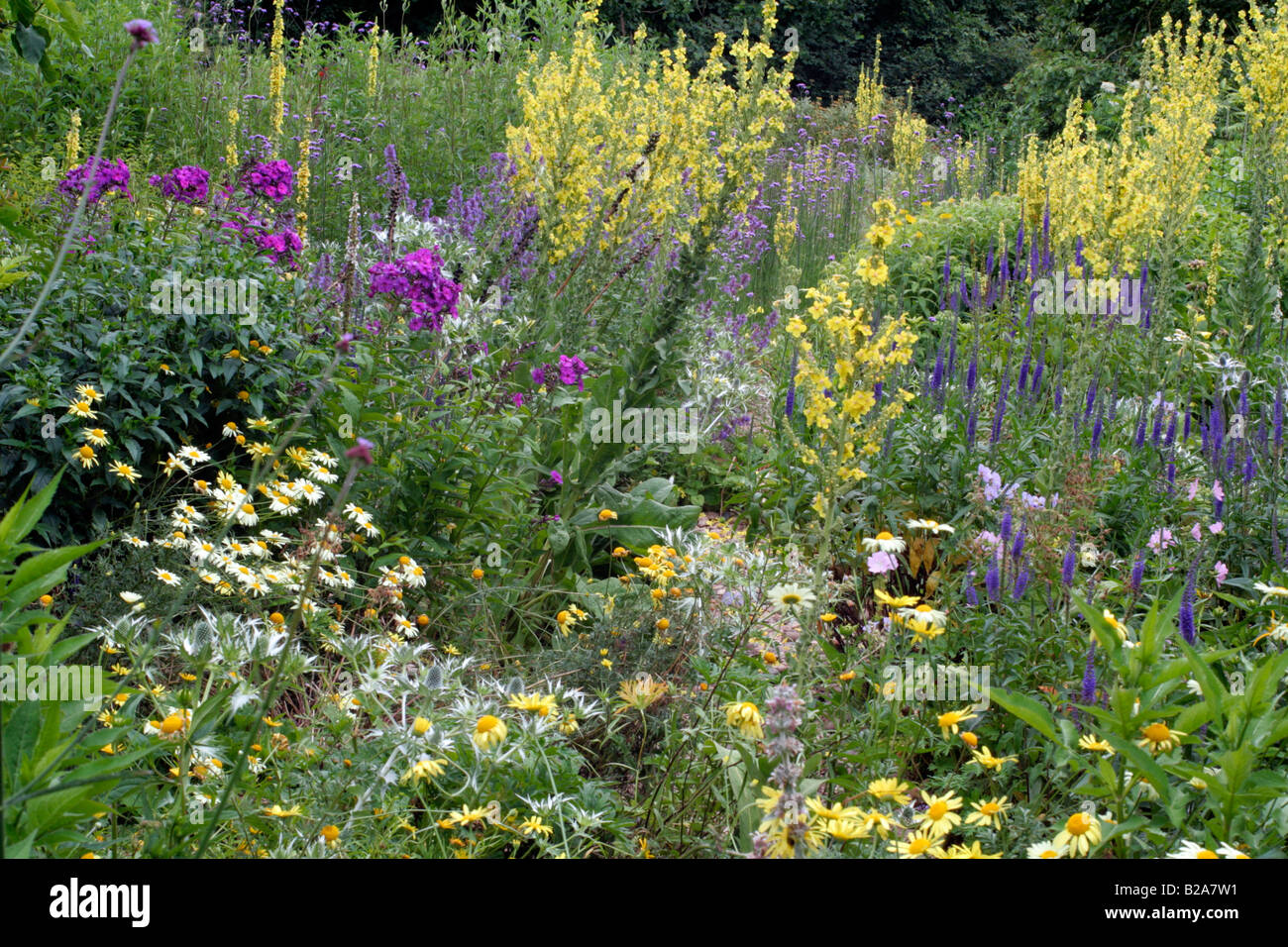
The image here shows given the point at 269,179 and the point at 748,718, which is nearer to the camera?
the point at 748,718

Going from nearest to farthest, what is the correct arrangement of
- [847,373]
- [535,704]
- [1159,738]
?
[1159,738] < [535,704] < [847,373]

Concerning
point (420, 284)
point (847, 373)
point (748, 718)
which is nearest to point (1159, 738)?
point (748, 718)

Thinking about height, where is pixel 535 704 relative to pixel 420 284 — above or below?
below

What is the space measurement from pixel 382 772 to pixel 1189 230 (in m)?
6.79

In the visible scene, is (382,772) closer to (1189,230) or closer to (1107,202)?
(1107,202)

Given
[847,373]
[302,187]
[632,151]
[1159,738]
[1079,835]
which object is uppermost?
[632,151]

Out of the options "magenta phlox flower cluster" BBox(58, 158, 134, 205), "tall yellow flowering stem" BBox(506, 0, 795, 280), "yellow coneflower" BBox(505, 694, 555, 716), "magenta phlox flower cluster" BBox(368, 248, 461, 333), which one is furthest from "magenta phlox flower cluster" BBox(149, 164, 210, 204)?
"yellow coneflower" BBox(505, 694, 555, 716)

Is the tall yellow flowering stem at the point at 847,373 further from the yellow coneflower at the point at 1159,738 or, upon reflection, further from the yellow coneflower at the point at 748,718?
the yellow coneflower at the point at 1159,738

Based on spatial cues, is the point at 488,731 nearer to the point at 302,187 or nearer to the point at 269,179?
the point at 269,179

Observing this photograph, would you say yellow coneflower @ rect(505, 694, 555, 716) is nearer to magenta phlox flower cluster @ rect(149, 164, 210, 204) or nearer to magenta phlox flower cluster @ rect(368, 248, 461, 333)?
magenta phlox flower cluster @ rect(368, 248, 461, 333)

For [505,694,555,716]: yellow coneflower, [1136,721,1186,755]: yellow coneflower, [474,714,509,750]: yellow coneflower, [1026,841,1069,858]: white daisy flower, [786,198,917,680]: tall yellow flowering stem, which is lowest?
[1026,841,1069,858]: white daisy flower

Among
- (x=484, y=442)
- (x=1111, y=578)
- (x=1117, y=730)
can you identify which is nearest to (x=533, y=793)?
(x=1117, y=730)

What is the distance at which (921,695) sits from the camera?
7.93 feet

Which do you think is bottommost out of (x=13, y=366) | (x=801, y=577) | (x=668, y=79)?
(x=801, y=577)
